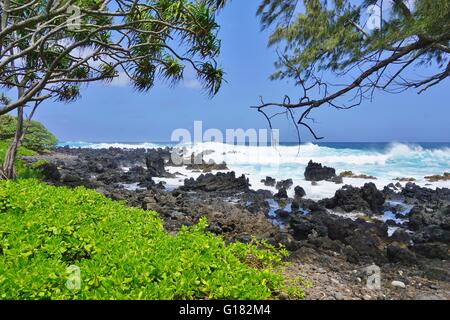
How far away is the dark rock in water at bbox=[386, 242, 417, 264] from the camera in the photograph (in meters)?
5.16

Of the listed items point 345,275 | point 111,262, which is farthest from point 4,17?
point 345,275

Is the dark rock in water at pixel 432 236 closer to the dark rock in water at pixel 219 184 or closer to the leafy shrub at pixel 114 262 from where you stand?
the leafy shrub at pixel 114 262

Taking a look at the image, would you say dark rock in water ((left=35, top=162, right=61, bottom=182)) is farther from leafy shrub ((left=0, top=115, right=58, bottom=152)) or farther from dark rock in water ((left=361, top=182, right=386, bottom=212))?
leafy shrub ((left=0, top=115, right=58, bottom=152))

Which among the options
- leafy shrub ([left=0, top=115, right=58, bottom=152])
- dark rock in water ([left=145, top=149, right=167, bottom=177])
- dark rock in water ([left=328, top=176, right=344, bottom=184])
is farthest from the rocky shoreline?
leafy shrub ([left=0, top=115, right=58, bottom=152])

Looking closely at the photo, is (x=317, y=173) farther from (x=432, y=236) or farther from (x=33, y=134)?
(x=33, y=134)

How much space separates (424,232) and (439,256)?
1951 millimetres

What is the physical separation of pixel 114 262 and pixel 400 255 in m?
4.10

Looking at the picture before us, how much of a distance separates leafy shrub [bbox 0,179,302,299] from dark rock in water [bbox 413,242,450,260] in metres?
2.97

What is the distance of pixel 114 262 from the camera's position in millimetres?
2803

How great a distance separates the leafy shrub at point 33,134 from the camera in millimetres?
20172

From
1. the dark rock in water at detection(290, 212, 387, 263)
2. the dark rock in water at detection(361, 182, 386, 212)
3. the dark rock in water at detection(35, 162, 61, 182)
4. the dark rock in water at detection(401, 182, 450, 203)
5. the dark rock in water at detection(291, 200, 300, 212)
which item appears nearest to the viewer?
the dark rock in water at detection(290, 212, 387, 263)

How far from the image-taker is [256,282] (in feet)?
9.50

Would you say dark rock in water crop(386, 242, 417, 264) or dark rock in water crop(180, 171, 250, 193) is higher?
dark rock in water crop(180, 171, 250, 193)
